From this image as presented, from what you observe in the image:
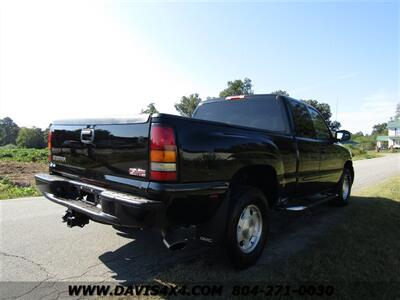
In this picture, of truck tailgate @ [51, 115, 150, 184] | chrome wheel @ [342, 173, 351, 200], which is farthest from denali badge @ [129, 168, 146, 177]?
chrome wheel @ [342, 173, 351, 200]

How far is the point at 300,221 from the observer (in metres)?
5.89

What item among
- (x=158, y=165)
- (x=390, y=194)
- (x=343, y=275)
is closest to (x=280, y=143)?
(x=343, y=275)

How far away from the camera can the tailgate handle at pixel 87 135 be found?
3641 millimetres

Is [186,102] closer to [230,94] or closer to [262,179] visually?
[230,94]

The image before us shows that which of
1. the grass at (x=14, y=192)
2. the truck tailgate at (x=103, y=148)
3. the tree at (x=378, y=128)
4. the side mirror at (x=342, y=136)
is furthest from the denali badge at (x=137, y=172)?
the tree at (x=378, y=128)

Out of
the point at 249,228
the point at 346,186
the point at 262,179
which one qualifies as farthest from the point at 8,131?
the point at 249,228

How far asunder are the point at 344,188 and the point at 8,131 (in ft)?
461

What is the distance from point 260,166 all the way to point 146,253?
5.76 ft

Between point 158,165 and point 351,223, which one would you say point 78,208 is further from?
point 351,223

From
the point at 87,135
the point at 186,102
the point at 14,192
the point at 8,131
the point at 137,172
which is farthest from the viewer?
the point at 8,131

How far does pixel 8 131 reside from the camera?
12656cm

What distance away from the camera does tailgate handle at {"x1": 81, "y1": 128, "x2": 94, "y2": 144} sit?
3.64m

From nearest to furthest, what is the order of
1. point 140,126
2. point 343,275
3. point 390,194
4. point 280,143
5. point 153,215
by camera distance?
point 153,215, point 140,126, point 343,275, point 280,143, point 390,194

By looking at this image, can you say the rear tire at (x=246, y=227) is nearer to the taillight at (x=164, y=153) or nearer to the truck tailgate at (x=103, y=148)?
the taillight at (x=164, y=153)
